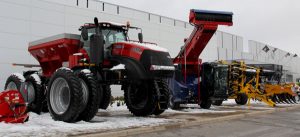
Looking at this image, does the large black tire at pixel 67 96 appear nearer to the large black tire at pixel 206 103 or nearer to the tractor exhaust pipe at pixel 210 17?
the tractor exhaust pipe at pixel 210 17

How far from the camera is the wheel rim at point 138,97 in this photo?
42.6ft

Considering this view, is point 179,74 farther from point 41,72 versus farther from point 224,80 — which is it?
point 41,72

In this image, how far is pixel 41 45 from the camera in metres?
13.3

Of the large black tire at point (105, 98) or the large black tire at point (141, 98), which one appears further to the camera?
the large black tire at point (105, 98)

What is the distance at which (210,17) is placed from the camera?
52.1 feet

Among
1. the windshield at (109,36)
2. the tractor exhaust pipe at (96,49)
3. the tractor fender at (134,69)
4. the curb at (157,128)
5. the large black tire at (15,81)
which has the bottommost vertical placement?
the curb at (157,128)

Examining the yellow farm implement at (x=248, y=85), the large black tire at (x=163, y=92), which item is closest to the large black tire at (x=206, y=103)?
the yellow farm implement at (x=248, y=85)

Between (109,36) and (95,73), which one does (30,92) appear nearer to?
(95,73)

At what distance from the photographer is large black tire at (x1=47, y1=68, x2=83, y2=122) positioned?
1020cm

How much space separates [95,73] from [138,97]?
234cm

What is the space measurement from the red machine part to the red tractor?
3.16 feet

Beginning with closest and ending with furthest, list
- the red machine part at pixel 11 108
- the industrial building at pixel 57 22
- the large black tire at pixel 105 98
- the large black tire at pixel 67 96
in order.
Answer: the red machine part at pixel 11 108, the large black tire at pixel 67 96, the large black tire at pixel 105 98, the industrial building at pixel 57 22

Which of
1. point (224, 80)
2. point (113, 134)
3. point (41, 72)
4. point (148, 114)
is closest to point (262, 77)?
point (224, 80)

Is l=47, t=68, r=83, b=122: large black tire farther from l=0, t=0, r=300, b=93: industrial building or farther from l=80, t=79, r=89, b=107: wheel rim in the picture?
l=0, t=0, r=300, b=93: industrial building
